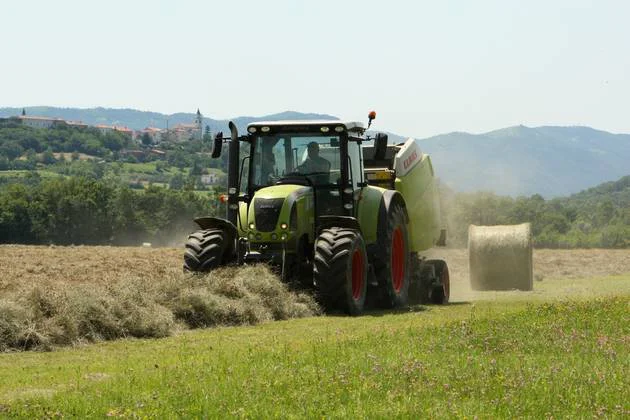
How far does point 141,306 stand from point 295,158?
17.2ft

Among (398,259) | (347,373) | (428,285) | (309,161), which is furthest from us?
(428,285)

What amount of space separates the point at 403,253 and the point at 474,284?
24.7ft

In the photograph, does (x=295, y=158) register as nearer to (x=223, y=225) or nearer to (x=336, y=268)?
(x=223, y=225)

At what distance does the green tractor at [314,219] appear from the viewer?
1748 centimetres

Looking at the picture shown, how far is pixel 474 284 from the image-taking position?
27.3 m

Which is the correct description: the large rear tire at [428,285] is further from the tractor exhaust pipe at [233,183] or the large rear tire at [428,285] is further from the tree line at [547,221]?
the tree line at [547,221]

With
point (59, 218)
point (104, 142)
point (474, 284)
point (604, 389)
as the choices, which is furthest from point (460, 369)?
point (104, 142)

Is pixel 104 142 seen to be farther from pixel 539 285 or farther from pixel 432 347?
pixel 432 347

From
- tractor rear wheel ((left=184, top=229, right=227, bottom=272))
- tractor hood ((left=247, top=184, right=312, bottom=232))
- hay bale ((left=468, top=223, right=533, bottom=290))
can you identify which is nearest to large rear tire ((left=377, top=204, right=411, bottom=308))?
tractor hood ((left=247, top=184, right=312, bottom=232))

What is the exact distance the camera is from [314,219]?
60.9ft

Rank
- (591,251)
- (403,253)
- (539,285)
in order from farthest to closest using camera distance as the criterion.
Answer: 1. (591,251)
2. (539,285)
3. (403,253)

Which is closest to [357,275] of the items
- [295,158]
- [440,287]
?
[295,158]

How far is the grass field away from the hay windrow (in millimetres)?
374

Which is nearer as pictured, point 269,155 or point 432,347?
point 432,347
